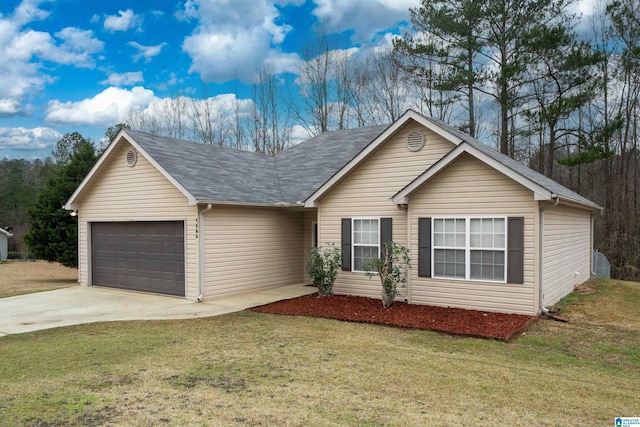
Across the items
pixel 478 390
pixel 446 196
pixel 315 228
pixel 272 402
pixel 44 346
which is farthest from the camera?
pixel 315 228

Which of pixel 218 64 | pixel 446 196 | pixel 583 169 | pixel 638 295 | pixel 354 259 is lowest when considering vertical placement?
pixel 638 295

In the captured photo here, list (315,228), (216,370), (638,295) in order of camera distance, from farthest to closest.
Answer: (315,228) → (638,295) → (216,370)

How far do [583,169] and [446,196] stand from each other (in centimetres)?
1930

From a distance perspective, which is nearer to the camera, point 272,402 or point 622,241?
point 272,402

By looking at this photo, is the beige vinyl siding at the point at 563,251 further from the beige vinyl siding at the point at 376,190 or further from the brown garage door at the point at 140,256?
the brown garage door at the point at 140,256

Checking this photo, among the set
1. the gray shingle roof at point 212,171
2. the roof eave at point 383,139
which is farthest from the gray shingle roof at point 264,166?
the roof eave at point 383,139

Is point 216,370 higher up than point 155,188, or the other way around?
point 155,188

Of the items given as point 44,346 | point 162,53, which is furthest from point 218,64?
point 44,346

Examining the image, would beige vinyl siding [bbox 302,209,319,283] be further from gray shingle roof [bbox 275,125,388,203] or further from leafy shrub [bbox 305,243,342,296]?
leafy shrub [bbox 305,243,342,296]

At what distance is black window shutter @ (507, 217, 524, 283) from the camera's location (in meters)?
9.52

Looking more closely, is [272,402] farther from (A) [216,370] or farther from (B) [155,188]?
(B) [155,188]

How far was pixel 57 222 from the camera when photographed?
65.8 ft

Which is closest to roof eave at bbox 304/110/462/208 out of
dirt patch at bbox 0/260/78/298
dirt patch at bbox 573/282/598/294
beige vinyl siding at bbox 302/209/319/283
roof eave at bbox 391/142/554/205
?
roof eave at bbox 391/142/554/205

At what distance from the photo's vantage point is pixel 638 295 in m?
13.0
